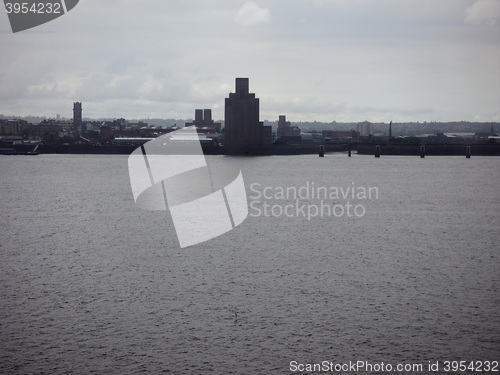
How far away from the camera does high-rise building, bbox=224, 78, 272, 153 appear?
147 meters

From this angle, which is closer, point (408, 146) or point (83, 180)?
point (83, 180)

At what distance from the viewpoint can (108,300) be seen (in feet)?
66.0

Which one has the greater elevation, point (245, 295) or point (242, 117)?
point (242, 117)

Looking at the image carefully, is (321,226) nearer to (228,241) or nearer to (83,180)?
(228,241)

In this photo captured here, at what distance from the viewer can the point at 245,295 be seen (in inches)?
814

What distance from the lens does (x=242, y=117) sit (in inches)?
5797

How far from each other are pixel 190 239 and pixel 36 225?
10.2 meters

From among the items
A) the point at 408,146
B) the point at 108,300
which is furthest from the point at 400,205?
the point at 408,146

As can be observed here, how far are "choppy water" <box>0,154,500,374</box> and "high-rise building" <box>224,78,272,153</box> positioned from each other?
363ft

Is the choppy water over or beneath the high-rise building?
beneath

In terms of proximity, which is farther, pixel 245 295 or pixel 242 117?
pixel 242 117

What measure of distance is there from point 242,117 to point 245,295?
420ft

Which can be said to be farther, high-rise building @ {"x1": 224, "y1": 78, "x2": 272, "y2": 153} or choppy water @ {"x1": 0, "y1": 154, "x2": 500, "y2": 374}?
high-rise building @ {"x1": 224, "y1": 78, "x2": 272, "y2": 153}

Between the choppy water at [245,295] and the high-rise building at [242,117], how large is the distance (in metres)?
111
